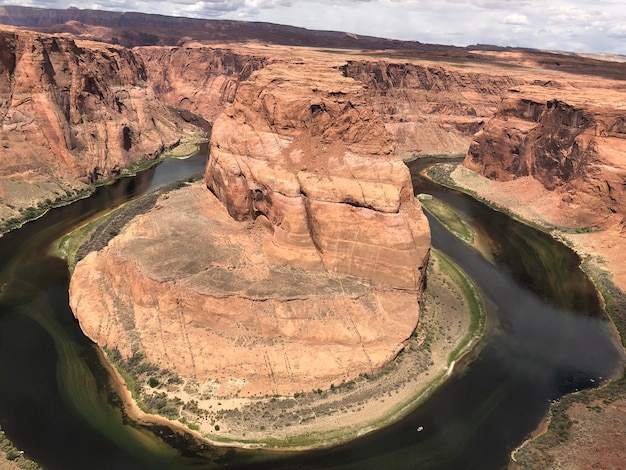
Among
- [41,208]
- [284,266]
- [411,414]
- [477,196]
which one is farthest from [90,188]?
[477,196]

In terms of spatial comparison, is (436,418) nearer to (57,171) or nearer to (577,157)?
(577,157)

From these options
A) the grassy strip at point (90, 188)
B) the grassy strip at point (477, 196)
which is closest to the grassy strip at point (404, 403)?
the grassy strip at point (477, 196)

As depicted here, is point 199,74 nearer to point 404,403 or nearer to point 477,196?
point 477,196

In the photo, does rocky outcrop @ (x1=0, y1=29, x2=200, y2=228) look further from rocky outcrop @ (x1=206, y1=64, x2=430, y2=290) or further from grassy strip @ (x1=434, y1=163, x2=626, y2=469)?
grassy strip @ (x1=434, y1=163, x2=626, y2=469)

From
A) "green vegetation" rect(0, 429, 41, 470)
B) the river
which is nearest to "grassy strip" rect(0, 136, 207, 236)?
the river

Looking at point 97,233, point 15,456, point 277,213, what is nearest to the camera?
point 15,456

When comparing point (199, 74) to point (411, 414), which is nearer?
point (411, 414)
